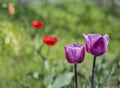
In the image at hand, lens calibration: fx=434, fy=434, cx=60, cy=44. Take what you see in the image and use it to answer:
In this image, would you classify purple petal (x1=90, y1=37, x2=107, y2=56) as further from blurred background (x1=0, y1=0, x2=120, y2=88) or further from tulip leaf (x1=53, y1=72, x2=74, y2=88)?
tulip leaf (x1=53, y1=72, x2=74, y2=88)

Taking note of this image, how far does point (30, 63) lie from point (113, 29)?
4.20 metres

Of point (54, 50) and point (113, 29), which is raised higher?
point (54, 50)

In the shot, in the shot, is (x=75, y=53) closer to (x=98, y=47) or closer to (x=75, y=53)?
(x=75, y=53)

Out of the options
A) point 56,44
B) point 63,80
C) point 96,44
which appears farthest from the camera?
point 56,44

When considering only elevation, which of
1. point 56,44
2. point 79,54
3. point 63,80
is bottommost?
point 56,44

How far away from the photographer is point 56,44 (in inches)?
303

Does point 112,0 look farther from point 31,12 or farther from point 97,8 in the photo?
point 31,12

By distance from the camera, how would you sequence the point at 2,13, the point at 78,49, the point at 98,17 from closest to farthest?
the point at 78,49 < the point at 2,13 < the point at 98,17

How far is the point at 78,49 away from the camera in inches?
104

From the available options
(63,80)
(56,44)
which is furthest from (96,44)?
Answer: (56,44)

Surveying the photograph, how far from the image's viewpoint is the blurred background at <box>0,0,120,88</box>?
4496 mm

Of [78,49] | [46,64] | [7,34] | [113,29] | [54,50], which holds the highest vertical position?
[78,49]

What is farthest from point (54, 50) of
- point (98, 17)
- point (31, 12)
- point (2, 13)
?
point (98, 17)

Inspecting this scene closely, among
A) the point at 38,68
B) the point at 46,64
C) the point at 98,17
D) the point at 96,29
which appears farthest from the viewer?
the point at 98,17
